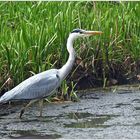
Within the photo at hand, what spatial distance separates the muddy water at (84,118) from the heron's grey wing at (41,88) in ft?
0.65

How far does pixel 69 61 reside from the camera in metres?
6.74

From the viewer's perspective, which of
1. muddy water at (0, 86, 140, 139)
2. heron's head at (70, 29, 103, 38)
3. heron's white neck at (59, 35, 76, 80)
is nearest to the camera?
muddy water at (0, 86, 140, 139)

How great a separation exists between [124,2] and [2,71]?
265cm

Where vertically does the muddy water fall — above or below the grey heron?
below

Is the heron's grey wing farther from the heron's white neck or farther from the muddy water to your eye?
the muddy water

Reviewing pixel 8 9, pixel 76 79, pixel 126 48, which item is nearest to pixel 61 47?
pixel 76 79

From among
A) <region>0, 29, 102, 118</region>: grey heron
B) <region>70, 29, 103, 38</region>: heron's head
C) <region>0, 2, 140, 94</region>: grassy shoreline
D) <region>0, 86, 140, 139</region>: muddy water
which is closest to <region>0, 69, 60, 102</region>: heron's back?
<region>0, 29, 102, 118</region>: grey heron

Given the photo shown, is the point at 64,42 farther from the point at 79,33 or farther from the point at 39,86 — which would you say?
the point at 39,86

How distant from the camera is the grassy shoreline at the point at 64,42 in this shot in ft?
22.6

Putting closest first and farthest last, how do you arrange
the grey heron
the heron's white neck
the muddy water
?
the muddy water
the grey heron
the heron's white neck

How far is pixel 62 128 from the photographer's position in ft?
19.0

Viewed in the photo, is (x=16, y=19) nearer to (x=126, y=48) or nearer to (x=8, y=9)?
(x=8, y=9)

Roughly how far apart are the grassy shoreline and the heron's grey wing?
0.36 meters

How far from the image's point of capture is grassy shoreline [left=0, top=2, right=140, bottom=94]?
6891mm
